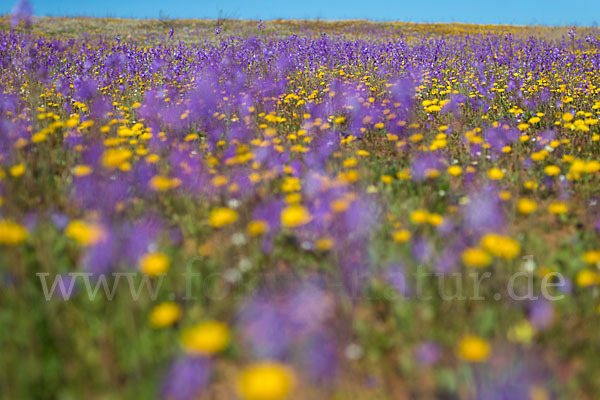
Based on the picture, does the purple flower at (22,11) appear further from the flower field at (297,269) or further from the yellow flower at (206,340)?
the yellow flower at (206,340)

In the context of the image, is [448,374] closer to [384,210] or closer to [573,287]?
[573,287]

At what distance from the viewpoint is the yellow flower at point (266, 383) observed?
1.18 metres

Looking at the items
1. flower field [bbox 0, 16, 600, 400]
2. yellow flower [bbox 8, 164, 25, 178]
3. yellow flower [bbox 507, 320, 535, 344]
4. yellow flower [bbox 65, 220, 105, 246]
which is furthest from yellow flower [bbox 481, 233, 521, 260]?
yellow flower [bbox 8, 164, 25, 178]

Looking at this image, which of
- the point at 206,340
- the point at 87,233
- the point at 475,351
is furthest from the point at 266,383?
the point at 87,233

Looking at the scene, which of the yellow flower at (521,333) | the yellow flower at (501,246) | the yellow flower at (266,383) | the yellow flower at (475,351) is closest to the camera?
the yellow flower at (266,383)

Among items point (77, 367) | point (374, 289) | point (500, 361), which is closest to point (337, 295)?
point (374, 289)

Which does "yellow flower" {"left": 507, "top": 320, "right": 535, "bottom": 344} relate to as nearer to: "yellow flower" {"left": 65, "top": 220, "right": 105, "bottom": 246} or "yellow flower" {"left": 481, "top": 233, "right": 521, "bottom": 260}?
"yellow flower" {"left": 481, "top": 233, "right": 521, "bottom": 260}

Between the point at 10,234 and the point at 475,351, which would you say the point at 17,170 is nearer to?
the point at 10,234

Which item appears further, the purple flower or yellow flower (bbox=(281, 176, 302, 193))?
the purple flower

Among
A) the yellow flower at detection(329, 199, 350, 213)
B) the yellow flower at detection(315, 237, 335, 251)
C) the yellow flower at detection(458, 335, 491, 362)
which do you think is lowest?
the yellow flower at detection(458, 335, 491, 362)

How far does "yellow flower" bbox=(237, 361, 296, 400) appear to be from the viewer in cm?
118

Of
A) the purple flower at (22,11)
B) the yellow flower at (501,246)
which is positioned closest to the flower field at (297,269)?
the yellow flower at (501,246)

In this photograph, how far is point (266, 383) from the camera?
121 cm

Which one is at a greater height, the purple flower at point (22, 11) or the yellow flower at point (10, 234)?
the purple flower at point (22, 11)
